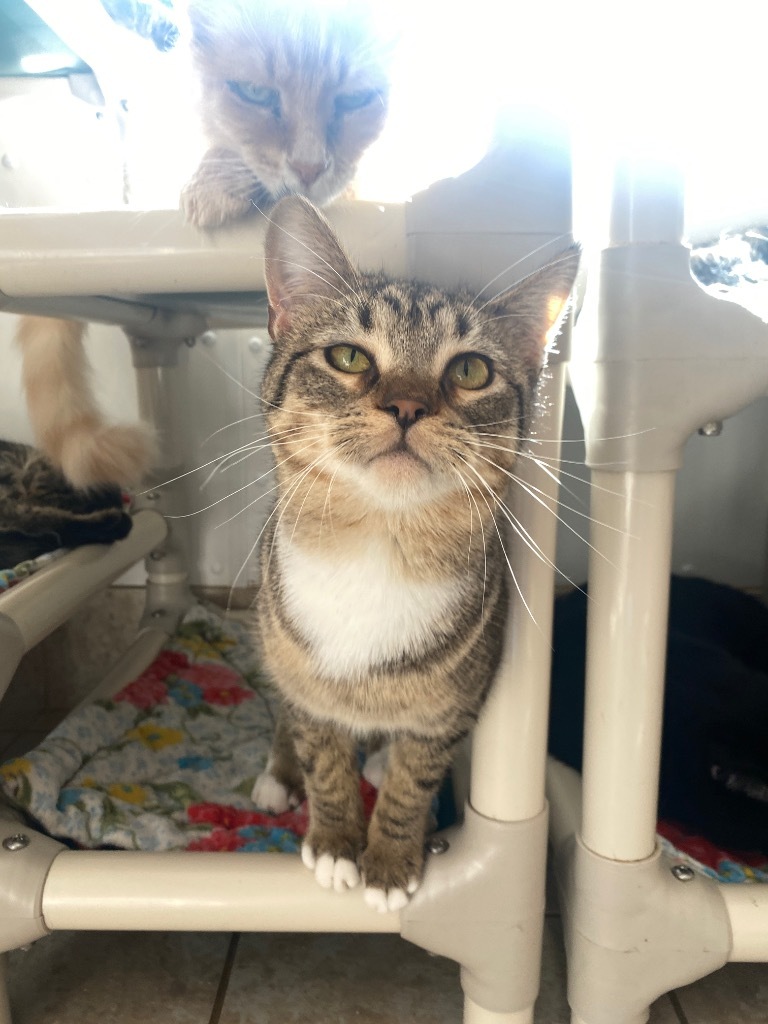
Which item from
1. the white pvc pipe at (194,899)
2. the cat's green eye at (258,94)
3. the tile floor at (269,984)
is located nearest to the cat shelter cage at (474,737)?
the white pvc pipe at (194,899)

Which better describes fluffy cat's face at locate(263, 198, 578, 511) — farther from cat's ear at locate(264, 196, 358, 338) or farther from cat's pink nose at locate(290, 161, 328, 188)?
cat's pink nose at locate(290, 161, 328, 188)

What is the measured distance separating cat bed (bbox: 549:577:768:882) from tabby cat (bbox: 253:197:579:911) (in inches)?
14.2

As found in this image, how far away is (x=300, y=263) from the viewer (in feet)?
2.25

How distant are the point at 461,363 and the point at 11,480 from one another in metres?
0.88

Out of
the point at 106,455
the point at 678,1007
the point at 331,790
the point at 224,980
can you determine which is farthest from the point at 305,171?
the point at 678,1007

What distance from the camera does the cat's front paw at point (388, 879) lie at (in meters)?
0.72

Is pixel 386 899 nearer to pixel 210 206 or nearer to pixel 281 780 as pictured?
pixel 281 780

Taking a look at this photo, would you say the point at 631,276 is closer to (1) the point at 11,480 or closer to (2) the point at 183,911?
(2) the point at 183,911

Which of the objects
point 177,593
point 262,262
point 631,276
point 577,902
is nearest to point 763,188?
point 631,276

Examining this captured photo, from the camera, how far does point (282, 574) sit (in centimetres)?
76

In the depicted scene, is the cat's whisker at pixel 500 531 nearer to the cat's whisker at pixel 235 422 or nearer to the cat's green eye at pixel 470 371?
the cat's green eye at pixel 470 371

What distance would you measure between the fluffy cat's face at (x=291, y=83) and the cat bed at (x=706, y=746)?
2.64 ft

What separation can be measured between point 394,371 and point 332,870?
513 millimetres

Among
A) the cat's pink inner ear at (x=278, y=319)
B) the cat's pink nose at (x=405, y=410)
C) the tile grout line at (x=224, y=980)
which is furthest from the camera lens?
the tile grout line at (x=224, y=980)
